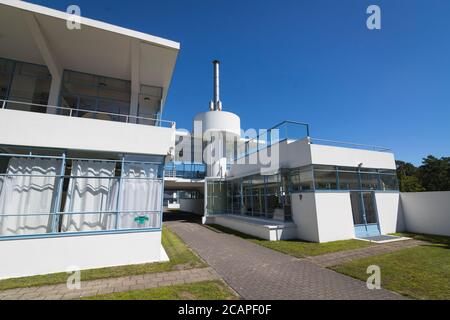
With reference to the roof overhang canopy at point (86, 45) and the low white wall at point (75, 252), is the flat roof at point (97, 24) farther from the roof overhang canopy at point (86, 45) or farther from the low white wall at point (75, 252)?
the low white wall at point (75, 252)

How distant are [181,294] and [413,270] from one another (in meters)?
6.19

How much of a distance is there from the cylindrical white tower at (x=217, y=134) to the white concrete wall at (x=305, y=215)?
9712 millimetres

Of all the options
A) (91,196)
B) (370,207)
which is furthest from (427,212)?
(91,196)

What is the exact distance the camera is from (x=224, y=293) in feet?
15.4

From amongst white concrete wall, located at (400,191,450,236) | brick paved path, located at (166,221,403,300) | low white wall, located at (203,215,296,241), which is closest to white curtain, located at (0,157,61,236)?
brick paved path, located at (166,221,403,300)

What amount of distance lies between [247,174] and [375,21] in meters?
11.0

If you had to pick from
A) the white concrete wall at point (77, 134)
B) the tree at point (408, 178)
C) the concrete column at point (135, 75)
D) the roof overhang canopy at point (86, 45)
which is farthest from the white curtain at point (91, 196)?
the tree at point (408, 178)

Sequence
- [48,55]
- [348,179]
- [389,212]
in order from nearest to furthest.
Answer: [48,55] < [348,179] < [389,212]

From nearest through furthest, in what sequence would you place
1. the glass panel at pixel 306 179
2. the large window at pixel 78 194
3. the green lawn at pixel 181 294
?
1. the green lawn at pixel 181 294
2. the large window at pixel 78 194
3. the glass panel at pixel 306 179

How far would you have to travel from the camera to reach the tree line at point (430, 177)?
27750 mm

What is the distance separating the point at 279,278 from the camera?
5.61m

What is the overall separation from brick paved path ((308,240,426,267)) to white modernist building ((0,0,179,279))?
5.37 meters

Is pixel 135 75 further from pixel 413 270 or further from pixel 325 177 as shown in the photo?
pixel 413 270
